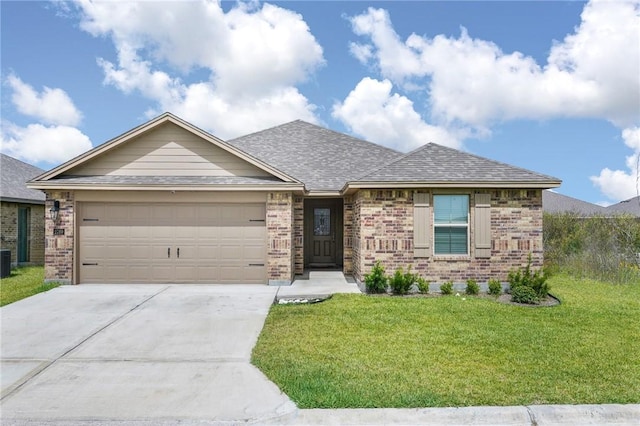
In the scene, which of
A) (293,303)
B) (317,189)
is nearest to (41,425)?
(293,303)

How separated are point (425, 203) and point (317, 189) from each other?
3.60 meters

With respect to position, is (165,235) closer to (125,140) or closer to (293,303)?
(125,140)

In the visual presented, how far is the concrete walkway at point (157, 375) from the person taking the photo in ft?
13.6

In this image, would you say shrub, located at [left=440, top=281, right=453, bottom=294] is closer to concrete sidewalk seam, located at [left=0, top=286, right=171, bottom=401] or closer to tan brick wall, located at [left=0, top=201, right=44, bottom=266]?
concrete sidewalk seam, located at [left=0, top=286, right=171, bottom=401]

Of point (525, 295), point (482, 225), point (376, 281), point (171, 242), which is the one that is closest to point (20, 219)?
point (171, 242)

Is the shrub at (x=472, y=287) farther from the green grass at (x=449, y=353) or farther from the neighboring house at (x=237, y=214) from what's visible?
the green grass at (x=449, y=353)

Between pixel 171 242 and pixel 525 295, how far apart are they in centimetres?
903

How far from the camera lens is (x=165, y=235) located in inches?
451

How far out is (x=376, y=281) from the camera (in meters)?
10.4

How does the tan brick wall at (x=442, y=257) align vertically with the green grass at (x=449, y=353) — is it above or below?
above

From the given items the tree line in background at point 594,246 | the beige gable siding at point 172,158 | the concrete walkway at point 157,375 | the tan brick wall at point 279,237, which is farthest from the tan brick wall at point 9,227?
the tree line in background at point 594,246

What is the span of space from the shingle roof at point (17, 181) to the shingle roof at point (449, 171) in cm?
1335

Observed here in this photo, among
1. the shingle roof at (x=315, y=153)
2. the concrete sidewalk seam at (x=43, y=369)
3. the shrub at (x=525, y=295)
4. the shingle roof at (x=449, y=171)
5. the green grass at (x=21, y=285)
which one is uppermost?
the shingle roof at (x=315, y=153)

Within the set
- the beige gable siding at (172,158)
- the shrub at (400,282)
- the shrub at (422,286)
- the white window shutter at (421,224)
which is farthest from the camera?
the beige gable siding at (172,158)
